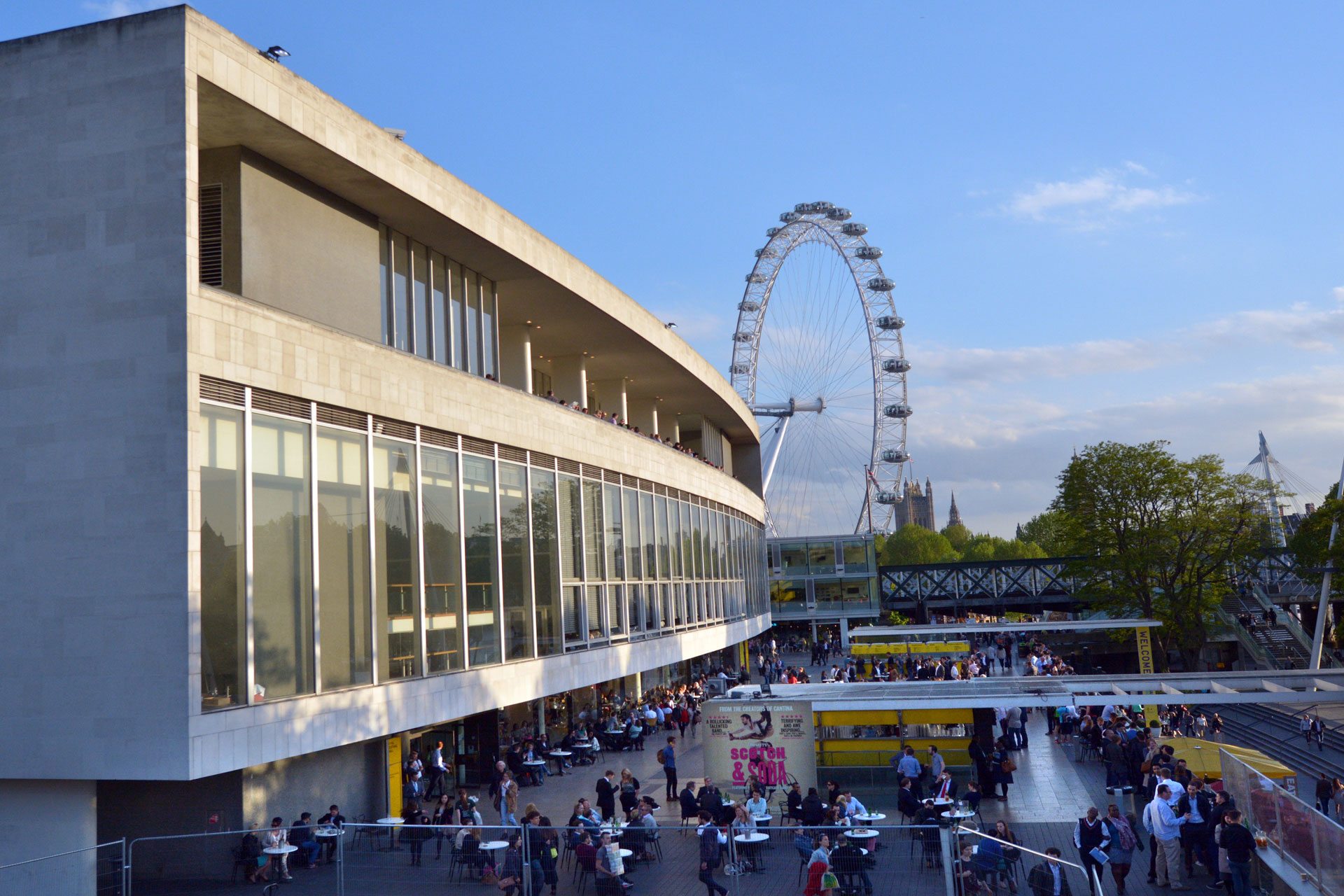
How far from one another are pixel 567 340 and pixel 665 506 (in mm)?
7741

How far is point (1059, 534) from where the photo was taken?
215 ft

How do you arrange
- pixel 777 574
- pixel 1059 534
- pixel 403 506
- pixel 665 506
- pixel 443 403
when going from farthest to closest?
pixel 777 574
pixel 1059 534
pixel 665 506
pixel 443 403
pixel 403 506

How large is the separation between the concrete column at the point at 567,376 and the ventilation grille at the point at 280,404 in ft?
63.2

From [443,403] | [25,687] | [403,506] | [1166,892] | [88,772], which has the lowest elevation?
[1166,892]

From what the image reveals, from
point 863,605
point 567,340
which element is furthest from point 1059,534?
point 567,340

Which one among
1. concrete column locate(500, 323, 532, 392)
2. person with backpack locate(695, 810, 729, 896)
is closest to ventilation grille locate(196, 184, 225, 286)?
person with backpack locate(695, 810, 729, 896)

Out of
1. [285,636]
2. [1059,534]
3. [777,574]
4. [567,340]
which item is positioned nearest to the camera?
[285,636]

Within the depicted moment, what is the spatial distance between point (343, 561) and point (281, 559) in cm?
173

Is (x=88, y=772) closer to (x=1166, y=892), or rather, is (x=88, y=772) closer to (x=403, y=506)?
(x=403, y=506)

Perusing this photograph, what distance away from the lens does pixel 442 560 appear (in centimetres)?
2369

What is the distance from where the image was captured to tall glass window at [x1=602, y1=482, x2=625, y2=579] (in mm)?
34031

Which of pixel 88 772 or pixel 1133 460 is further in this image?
pixel 1133 460

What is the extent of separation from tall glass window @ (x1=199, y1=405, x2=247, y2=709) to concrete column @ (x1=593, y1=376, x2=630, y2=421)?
2603cm

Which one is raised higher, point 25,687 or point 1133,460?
point 1133,460
